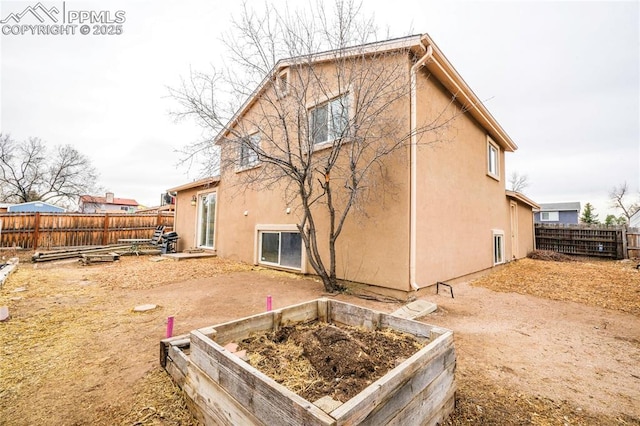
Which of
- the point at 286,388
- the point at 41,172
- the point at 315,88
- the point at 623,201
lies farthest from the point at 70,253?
the point at 623,201

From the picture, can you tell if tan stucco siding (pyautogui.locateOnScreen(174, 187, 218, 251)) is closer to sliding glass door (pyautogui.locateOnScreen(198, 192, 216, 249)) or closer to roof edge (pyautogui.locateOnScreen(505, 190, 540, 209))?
sliding glass door (pyautogui.locateOnScreen(198, 192, 216, 249))

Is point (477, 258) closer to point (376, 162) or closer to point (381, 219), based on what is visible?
point (381, 219)

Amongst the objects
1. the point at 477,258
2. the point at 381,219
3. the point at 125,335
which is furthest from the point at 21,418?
the point at 477,258

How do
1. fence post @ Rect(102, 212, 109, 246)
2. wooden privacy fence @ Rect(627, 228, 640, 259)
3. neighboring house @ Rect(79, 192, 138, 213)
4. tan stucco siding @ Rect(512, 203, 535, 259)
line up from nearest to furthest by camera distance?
wooden privacy fence @ Rect(627, 228, 640, 259)
tan stucco siding @ Rect(512, 203, 535, 259)
fence post @ Rect(102, 212, 109, 246)
neighboring house @ Rect(79, 192, 138, 213)

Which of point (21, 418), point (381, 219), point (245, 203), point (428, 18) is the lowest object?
point (21, 418)

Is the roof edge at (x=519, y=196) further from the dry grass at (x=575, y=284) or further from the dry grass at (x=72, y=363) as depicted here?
the dry grass at (x=72, y=363)

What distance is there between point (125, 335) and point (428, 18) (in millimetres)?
9536

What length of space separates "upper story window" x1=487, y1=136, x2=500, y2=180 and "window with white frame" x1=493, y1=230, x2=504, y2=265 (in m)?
2.19

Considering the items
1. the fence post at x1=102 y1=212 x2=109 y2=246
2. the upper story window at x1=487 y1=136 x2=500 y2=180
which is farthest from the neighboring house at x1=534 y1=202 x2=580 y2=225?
the fence post at x1=102 y1=212 x2=109 y2=246

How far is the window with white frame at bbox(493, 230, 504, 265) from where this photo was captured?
994 cm

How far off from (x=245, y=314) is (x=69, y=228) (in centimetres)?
1350

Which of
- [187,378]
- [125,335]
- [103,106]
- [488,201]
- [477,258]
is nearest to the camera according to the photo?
[187,378]

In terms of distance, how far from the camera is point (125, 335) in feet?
12.0

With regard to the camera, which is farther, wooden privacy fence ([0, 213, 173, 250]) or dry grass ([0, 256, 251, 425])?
wooden privacy fence ([0, 213, 173, 250])
